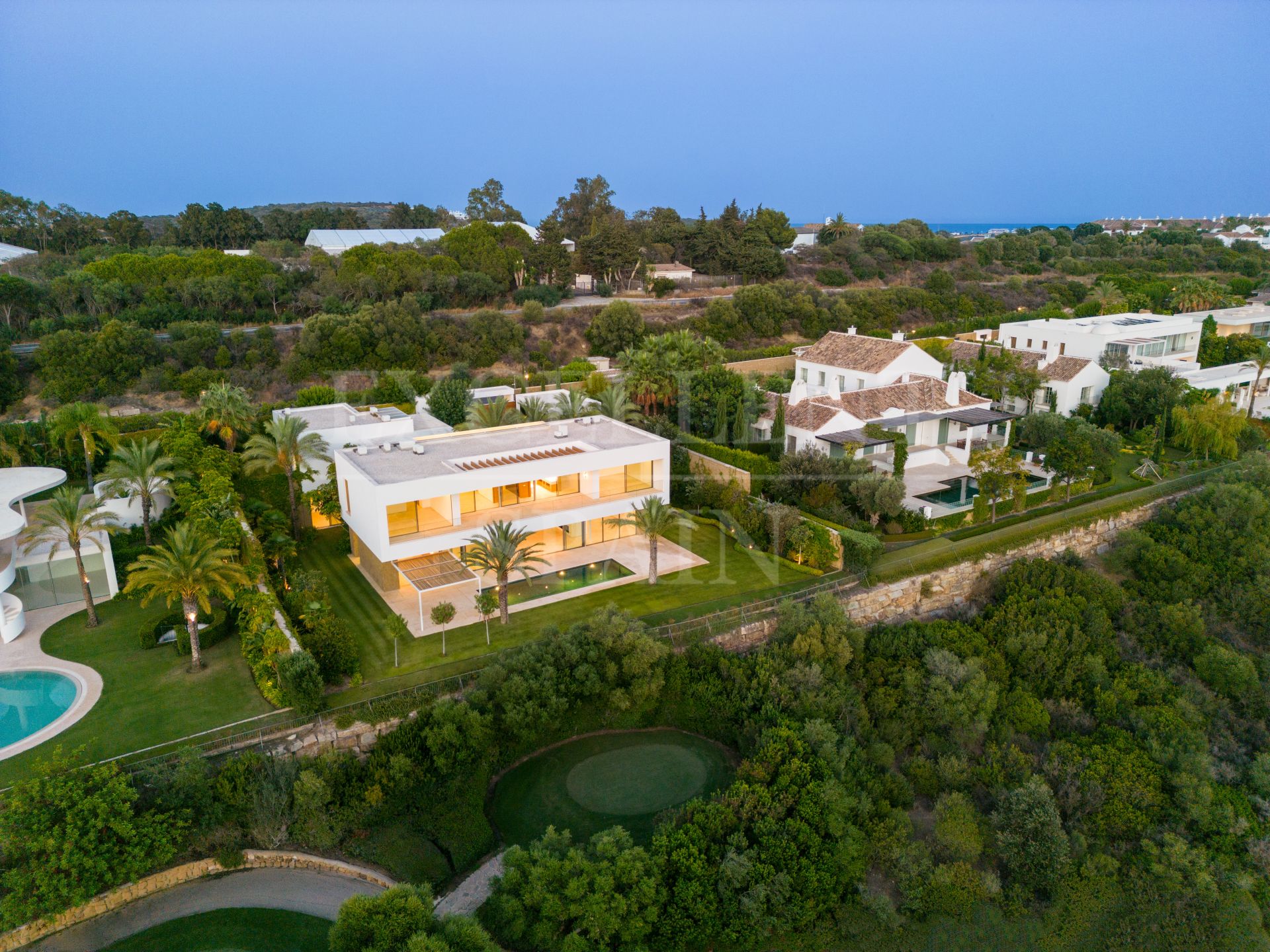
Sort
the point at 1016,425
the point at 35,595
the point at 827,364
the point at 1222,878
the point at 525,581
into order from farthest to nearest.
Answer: the point at 827,364, the point at 1016,425, the point at 525,581, the point at 35,595, the point at 1222,878

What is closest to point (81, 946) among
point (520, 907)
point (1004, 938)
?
point (520, 907)

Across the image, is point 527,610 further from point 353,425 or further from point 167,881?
point 353,425

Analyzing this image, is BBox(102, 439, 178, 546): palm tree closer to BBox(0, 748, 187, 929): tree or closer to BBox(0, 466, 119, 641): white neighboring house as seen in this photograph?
BBox(0, 466, 119, 641): white neighboring house

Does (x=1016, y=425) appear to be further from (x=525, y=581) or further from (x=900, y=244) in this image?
(x=900, y=244)

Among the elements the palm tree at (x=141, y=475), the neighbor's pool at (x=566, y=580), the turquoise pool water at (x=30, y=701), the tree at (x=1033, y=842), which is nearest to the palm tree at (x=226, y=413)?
the palm tree at (x=141, y=475)

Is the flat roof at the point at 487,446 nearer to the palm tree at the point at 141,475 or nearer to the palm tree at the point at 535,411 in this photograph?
the palm tree at the point at 535,411

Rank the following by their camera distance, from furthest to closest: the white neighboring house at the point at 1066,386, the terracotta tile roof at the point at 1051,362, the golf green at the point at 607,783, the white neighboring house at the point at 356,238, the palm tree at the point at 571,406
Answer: the white neighboring house at the point at 356,238, the terracotta tile roof at the point at 1051,362, the white neighboring house at the point at 1066,386, the palm tree at the point at 571,406, the golf green at the point at 607,783

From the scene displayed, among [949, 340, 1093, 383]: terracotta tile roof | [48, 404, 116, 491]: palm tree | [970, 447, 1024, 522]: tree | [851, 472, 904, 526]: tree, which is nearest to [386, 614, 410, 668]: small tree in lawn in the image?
[48, 404, 116, 491]: palm tree
